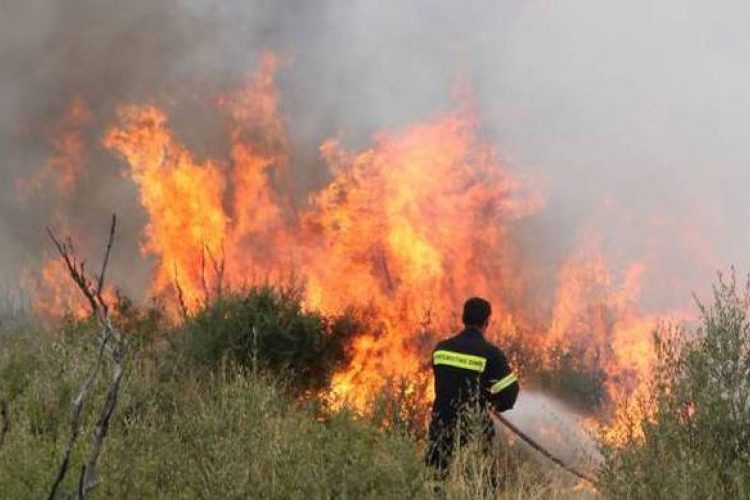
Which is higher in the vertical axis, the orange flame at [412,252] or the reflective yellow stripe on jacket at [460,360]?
the orange flame at [412,252]

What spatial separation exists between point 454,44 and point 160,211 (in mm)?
5104

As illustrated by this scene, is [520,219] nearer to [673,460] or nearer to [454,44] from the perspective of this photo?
[454,44]

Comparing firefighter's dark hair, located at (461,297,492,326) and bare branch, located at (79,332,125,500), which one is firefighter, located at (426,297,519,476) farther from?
bare branch, located at (79,332,125,500)

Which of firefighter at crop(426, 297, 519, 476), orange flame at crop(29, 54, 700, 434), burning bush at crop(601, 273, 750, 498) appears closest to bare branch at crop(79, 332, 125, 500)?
burning bush at crop(601, 273, 750, 498)

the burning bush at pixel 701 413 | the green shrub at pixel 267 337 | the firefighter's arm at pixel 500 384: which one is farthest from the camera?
the green shrub at pixel 267 337

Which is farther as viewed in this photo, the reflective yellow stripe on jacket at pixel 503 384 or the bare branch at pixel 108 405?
the reflective yellow stripe on jacket at pixel 503 384

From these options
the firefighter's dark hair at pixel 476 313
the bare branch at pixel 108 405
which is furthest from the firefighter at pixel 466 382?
the bare branch at pixel 108 405

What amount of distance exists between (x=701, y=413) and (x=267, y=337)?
19.4ft

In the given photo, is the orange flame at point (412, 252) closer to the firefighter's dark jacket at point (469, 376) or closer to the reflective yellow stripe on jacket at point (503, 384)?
the firefighter's dark jacket at point (469, 376)

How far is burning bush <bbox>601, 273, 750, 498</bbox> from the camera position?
13.7 feet

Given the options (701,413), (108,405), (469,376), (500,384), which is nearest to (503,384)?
(500,384)

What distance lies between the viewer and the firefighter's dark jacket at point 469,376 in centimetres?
599

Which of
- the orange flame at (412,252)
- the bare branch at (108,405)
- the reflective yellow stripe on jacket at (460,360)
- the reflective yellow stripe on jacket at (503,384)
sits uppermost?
the orange flame at (412,252)

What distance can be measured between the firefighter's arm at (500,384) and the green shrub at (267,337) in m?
3.52
